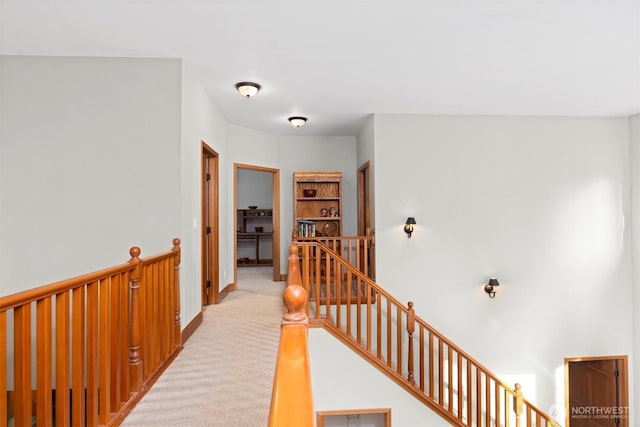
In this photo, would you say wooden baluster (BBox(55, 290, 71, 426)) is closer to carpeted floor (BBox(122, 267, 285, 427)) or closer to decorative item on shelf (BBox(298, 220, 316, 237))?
carpeted floor (BBox(122, 267, 285, 427))

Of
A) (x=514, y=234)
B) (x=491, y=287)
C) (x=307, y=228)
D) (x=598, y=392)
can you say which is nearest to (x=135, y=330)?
(x=307, y=228)

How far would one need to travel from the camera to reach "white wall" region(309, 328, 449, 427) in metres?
3.88

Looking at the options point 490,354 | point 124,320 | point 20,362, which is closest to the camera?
point 20,362

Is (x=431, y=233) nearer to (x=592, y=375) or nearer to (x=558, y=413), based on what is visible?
(x=558, y=413)

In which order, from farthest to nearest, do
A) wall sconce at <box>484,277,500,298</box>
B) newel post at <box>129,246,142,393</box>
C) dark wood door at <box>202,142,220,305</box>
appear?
wall sconce at <box>484,277,500,298</box> < dark wood door at <box>202,142,220,305</box> < newel post at <box>129,246,142,393</box>

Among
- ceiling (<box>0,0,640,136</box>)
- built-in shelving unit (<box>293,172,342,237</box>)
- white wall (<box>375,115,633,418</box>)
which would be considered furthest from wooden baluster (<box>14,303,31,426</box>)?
built-in shelving unit (<box>293,172,342,237</box>)

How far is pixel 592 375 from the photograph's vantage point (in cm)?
553

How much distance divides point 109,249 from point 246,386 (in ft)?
5.74

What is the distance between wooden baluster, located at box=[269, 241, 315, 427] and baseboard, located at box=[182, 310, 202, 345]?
270 centimetres

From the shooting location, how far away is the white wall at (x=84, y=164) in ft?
10.1

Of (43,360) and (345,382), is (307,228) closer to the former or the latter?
(345,382)

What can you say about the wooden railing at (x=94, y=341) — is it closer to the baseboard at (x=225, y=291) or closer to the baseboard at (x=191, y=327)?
the baseboard at (x=191, y=327)

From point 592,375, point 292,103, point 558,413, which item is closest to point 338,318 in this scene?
point 292,103

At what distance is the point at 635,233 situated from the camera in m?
5.14
